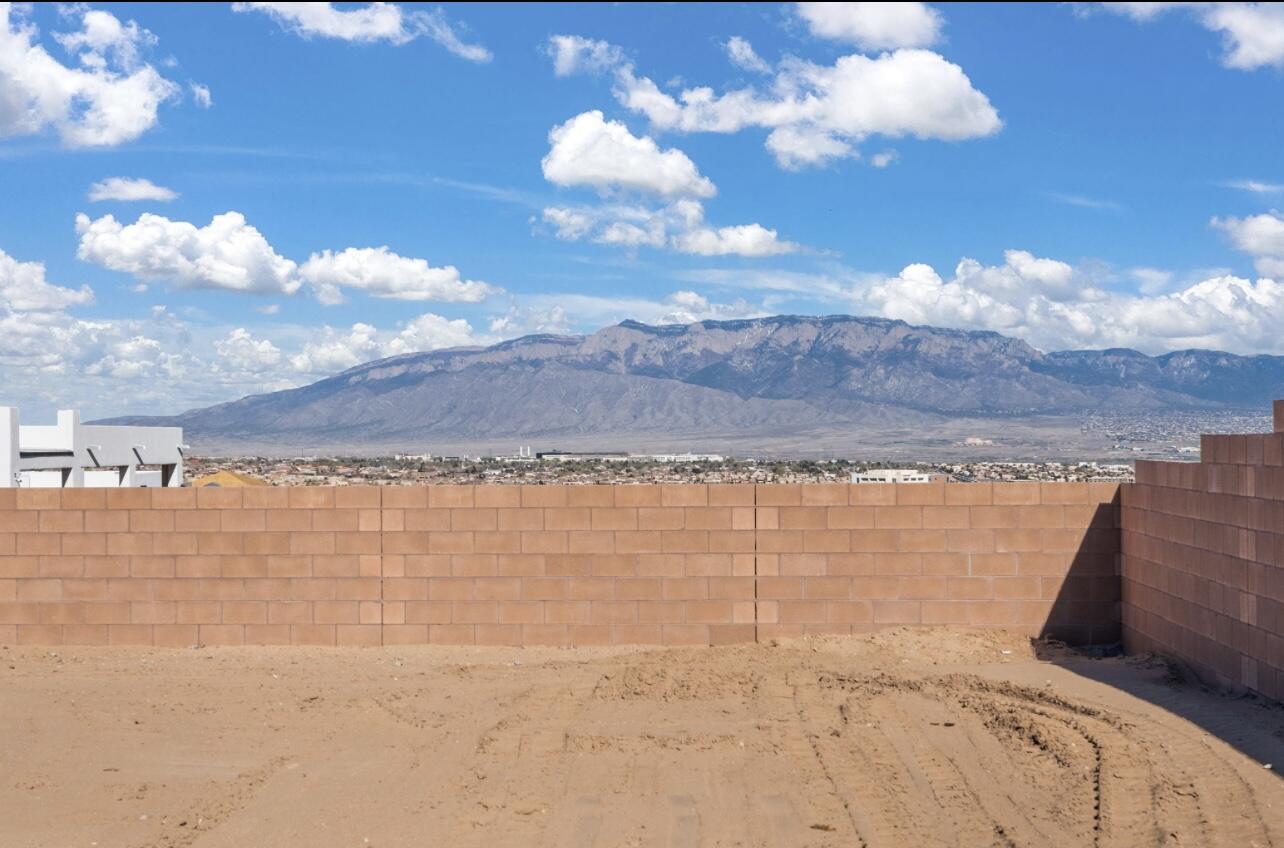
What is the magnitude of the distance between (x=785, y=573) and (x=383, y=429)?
6721 inches

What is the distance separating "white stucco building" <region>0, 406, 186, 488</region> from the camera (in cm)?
2605

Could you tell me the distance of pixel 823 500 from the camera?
13.6m

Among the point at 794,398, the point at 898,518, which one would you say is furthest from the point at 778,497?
the point at 794,398

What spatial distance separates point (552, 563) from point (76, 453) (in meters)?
20.8

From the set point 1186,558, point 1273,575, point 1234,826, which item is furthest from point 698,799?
point 1186,558

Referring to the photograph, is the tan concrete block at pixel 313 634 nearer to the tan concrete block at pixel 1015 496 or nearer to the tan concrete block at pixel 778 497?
the tan concrete block at pixel 778 497

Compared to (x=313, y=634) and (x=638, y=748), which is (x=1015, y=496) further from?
(x=313, y=634)

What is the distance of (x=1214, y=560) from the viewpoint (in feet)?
36.8

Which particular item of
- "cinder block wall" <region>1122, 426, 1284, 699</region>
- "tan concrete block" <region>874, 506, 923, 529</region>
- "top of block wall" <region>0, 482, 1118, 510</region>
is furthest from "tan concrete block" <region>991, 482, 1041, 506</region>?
"cinder block wall" <region>1122, 426, 1284, 699</region>

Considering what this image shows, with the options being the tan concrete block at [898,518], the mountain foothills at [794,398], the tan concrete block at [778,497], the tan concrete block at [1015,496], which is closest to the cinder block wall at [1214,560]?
the tan concrete block at [1015,496]

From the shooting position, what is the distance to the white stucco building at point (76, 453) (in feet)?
85.5

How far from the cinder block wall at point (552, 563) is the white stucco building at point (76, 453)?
33.8 ft

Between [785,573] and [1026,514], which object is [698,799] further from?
[1026,514]

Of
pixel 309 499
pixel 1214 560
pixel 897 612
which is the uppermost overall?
pixel 309 499
